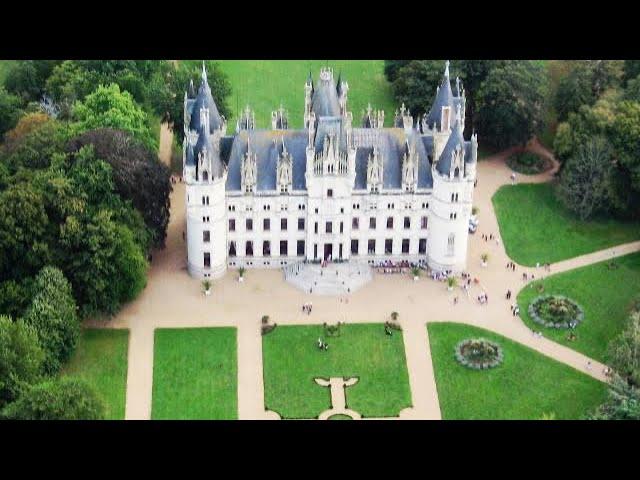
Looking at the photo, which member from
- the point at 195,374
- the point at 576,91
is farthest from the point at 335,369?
the point at 576,91

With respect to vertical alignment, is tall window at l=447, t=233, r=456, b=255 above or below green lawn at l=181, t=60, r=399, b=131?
below

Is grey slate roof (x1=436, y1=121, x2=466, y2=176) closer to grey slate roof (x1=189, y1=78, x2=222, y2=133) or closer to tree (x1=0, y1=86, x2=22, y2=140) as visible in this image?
grey slate roof (x1=189, y1=78, x2=222, y2=133)

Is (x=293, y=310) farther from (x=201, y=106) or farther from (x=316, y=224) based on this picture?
(x=201, y=106)

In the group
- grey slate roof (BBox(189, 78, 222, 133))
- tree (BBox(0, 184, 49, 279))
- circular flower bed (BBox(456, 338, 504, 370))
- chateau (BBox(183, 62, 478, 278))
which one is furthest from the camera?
grey slate roof (BBox(189, 78, 222, 133))

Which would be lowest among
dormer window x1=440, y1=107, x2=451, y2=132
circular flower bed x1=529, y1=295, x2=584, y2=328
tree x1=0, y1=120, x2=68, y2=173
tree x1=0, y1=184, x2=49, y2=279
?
circular flower bed x1=529, y1=295, x2=584, y2=328

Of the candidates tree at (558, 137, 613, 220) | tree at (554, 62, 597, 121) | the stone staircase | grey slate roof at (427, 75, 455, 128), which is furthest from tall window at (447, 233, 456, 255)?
tree at (554, 62, 597, 121)

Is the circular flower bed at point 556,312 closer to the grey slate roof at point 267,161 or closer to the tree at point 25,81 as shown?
the grey slate roof at point 267,161

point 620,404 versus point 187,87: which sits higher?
point 187,87
